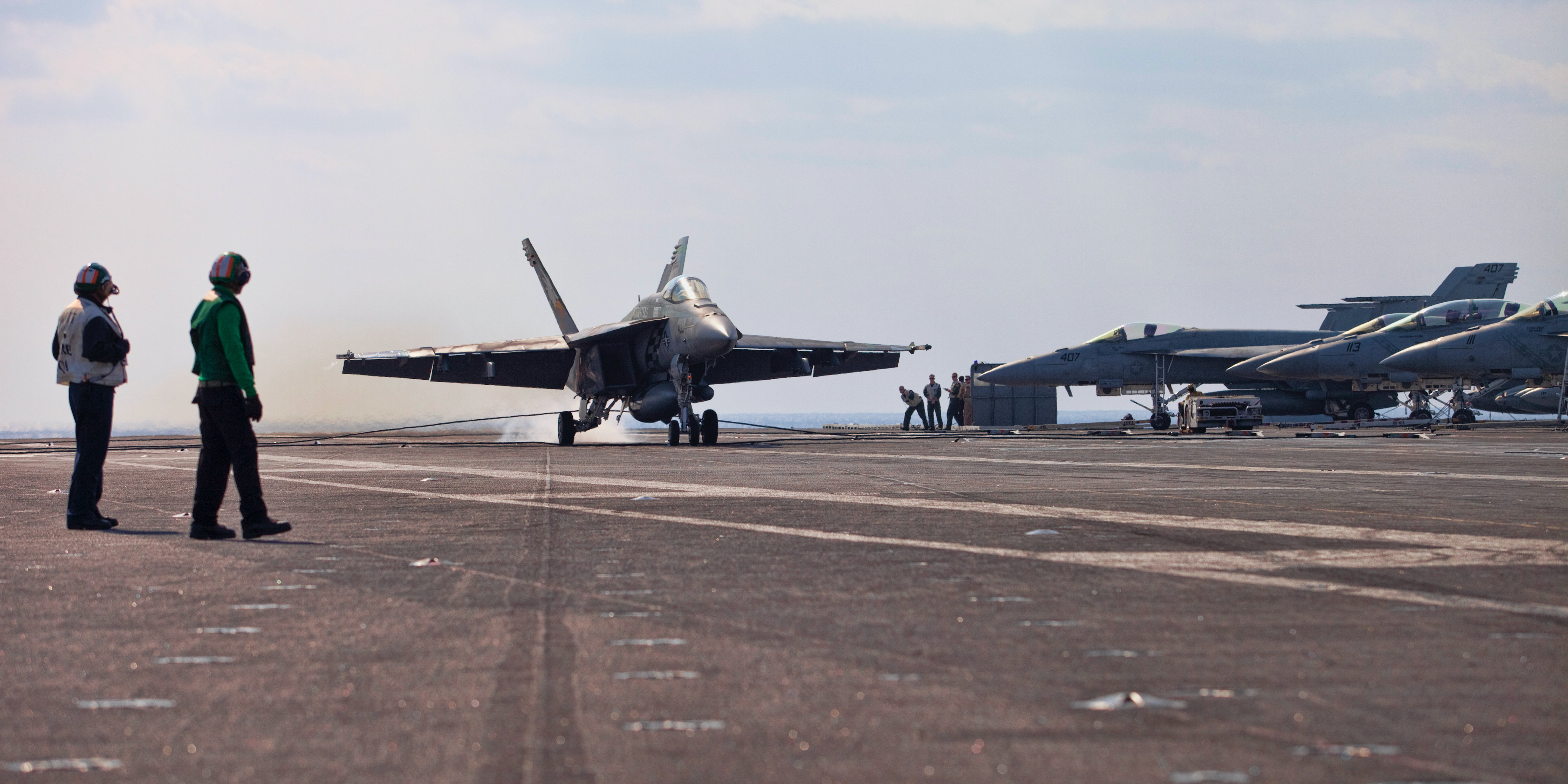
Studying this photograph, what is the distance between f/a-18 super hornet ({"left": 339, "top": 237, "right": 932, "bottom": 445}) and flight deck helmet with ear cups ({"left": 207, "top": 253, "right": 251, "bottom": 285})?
12855 millimetres

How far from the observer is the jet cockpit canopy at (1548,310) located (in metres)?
26.7

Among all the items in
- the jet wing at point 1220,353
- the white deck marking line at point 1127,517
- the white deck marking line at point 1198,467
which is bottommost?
the white deck marking line at point 1127,517

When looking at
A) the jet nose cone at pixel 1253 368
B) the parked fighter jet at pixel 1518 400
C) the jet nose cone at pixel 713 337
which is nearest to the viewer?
the jet nose cone at pixel 713 337

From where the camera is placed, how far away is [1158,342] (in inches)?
1359

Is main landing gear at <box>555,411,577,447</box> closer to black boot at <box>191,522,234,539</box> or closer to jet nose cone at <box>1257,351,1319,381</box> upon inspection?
black boot at <box>191,522,234,539</box>

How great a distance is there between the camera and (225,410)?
22.5 feet

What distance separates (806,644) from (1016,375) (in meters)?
32.3

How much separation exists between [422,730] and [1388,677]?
91.1 inches

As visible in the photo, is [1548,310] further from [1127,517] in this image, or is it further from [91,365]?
[91,365]

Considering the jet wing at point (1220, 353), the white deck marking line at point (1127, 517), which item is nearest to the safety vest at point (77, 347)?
the white deck marking line at point (1127, 517)

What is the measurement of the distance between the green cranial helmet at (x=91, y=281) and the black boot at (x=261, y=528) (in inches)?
77.0

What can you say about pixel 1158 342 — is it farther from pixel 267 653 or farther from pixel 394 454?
pixel 267 653

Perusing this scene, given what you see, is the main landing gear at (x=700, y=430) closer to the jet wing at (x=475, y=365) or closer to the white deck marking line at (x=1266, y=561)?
the jet wing at (x=475, y=365)

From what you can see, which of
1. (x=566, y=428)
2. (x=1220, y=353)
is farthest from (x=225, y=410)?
(x=1220, y=353)
